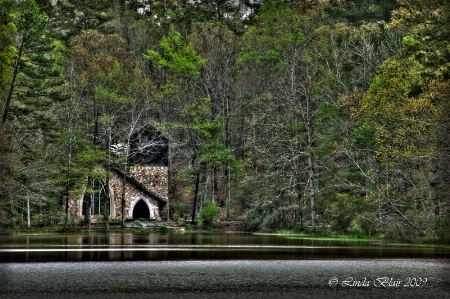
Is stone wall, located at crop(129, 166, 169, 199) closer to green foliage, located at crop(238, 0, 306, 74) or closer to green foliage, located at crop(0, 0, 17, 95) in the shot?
green foliage, located at crop(238, 0, 306, 74)

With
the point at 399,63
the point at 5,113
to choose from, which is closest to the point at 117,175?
the point at 5,113

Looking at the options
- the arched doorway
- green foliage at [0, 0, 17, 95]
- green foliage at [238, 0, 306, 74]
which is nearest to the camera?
green foliage at [0, 0, 17, 95]

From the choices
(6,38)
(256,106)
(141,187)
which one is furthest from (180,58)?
(6,38)

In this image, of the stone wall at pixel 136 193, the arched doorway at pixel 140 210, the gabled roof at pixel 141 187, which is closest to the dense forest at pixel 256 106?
the gabled roof at pixel 141 187

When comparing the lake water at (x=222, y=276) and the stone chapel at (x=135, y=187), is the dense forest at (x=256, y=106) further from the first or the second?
the lake water at (x=222, y=276)

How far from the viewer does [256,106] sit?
5947 centimetres

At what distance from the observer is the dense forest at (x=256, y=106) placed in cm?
2862

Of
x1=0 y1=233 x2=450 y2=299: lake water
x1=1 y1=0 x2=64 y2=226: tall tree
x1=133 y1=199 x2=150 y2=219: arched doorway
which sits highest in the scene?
x1=1 y1=0 x2=64 y2=226: tall tree

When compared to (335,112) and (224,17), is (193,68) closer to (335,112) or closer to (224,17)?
(335,112)

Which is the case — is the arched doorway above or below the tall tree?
below

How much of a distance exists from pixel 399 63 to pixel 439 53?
23.8 ft

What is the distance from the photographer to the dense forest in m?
28.6

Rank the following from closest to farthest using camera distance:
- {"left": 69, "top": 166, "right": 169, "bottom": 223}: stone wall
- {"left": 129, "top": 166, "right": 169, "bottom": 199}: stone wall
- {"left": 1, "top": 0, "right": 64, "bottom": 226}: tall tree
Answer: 1. {"left": 1, "top": 0, "right": 64, "bottom": 226}: tall tree
2. {"left": 69, "top": 166, "right": 169, "bottom": 223}: stone wall
3. {"left": 129, "top": 166, "right": 169, "bottom": 199}: stone wall

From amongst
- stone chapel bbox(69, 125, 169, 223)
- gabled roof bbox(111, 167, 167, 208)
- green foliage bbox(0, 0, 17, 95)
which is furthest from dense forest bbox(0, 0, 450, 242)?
gabled roof bbox(111, 167, 167, 208)
